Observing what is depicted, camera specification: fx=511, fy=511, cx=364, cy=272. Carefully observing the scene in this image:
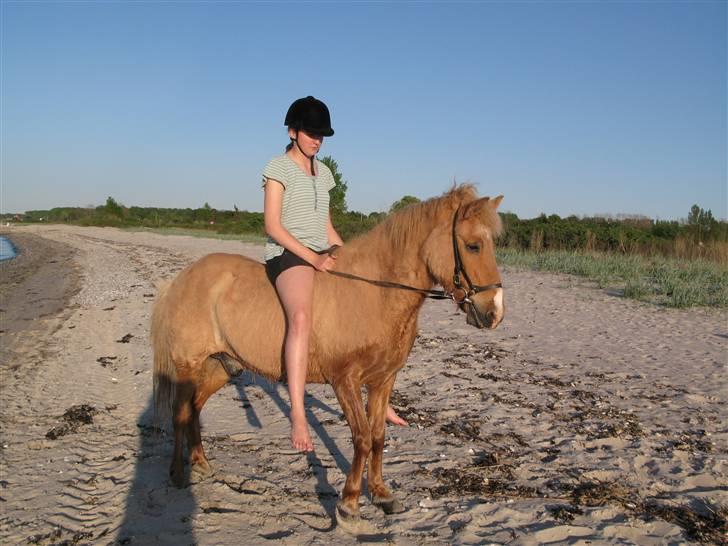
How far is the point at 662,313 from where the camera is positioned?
396 inches

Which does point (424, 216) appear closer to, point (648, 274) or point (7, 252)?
point (648, 274)

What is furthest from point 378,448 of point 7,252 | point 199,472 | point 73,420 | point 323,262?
point 7,252

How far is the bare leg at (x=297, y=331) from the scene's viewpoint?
3336mm

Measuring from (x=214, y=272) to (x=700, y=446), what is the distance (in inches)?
170

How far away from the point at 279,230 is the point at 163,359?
176cm

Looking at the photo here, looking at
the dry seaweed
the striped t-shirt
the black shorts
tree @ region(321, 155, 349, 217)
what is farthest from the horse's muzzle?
tree @ region(321, 155, 349, 217)

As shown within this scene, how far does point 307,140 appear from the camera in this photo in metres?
3.50

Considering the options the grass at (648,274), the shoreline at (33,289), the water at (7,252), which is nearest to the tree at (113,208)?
the water at (7,252)

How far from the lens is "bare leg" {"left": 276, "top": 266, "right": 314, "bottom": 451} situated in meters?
3.34

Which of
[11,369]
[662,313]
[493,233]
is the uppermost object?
[493,233]

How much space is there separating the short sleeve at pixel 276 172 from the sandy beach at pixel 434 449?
2280mm

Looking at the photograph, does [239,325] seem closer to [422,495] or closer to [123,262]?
[422,495]

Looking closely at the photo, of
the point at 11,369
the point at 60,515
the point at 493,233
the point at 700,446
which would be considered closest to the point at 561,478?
the point at 700,446

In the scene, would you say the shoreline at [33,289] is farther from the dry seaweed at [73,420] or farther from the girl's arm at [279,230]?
the girl's arm at [279,230]
